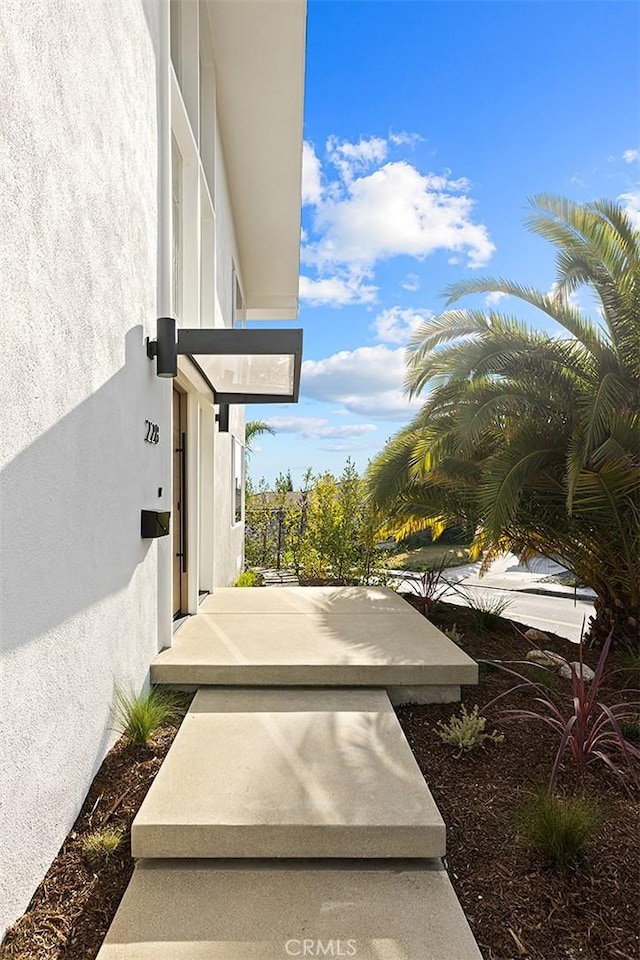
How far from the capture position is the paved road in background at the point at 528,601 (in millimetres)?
12698

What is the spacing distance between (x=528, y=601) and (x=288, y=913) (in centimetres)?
1634

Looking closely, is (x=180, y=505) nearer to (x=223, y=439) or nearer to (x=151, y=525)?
(x=151, y=525)

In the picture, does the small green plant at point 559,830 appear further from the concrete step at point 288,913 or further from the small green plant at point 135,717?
the small green plant at point 135,717

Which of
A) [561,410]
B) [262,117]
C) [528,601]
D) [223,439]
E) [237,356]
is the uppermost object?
[262,117]

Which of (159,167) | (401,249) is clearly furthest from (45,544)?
(401,249)

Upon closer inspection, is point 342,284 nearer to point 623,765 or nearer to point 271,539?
point 271,539

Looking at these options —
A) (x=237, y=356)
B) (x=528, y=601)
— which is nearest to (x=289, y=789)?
(x=237, y=356)

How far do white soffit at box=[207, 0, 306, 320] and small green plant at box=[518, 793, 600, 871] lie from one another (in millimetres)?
9122

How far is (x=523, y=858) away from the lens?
Answer: 3061 millimetres

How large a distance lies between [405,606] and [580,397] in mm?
3548

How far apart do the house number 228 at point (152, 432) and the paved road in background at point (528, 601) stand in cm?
560

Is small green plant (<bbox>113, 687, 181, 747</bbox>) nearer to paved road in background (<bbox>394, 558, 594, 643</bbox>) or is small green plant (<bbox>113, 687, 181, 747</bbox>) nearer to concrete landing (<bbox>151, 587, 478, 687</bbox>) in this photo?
concrete landing (<bbox>151, 587, 478, 687</bbox>)

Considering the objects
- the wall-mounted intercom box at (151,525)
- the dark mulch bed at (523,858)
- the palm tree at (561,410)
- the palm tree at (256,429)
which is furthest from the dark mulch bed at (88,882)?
the palm tree at (256,429)

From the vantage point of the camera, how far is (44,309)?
2.77 metres
